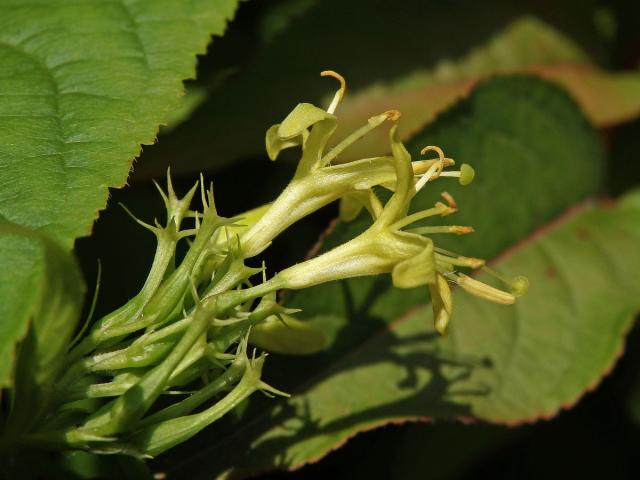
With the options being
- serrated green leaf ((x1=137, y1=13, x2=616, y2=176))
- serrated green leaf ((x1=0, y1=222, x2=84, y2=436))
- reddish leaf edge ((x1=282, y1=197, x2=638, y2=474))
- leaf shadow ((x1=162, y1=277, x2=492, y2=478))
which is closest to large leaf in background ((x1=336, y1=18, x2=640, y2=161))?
serrated green leaf ((x1=137, y1=13, x2=616, y2=176))

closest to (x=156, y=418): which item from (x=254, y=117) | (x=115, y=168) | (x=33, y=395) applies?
(x=33, y=395)

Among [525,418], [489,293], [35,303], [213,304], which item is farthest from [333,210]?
[35,303]

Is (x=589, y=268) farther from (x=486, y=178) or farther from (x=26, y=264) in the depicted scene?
(x=26, y=264)

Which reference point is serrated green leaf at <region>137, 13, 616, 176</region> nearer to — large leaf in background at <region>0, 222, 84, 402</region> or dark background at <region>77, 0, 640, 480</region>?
dark background at <region>77, 0, 640, 480</region>

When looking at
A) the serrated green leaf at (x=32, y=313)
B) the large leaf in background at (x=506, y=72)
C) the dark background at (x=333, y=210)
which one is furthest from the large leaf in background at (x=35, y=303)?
the large leaf in background at (x=506, y=72)

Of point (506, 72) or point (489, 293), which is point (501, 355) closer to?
point (489, 293)

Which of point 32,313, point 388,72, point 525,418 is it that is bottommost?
point 525,418

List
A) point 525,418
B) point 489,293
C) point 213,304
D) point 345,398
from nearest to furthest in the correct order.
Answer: point 213,304
point 489,293
point 345,398
point 525,418
